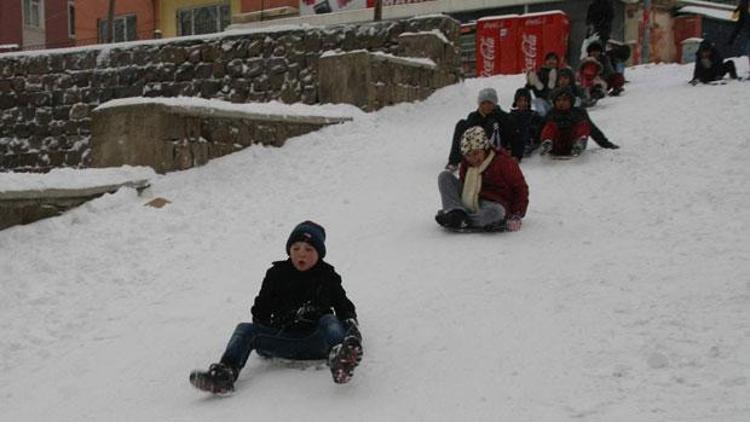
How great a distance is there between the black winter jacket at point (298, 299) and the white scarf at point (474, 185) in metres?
A: 2.29

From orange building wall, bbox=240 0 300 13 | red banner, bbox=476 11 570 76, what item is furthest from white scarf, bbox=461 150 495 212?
orange building wall, bbox=240 0 300 13

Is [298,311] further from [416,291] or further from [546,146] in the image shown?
[546,146]

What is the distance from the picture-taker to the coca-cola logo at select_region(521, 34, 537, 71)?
18.0 meters

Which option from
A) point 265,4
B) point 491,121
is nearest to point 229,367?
point 491,121

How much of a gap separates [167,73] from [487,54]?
847 cm

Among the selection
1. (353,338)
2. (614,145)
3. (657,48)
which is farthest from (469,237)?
(657,48)

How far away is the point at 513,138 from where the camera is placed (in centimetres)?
834

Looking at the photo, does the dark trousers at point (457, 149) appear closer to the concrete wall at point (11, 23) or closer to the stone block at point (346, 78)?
the stone block at point (346, 78)

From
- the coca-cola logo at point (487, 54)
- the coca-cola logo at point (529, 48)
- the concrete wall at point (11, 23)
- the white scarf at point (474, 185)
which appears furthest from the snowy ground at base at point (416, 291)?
the concrete wall at point (11, 23)

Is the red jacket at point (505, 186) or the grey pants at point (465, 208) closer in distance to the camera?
the grey pants at point (465, 208)

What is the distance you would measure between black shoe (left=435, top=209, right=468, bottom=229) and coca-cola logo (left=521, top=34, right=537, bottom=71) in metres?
12.9

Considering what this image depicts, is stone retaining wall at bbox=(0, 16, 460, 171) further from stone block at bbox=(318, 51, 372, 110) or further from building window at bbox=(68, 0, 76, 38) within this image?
building window at bbox=(68, 0, 76, 38)

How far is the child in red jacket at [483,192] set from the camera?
19.4 feet

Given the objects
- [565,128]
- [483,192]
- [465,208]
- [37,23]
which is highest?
[37,23]
